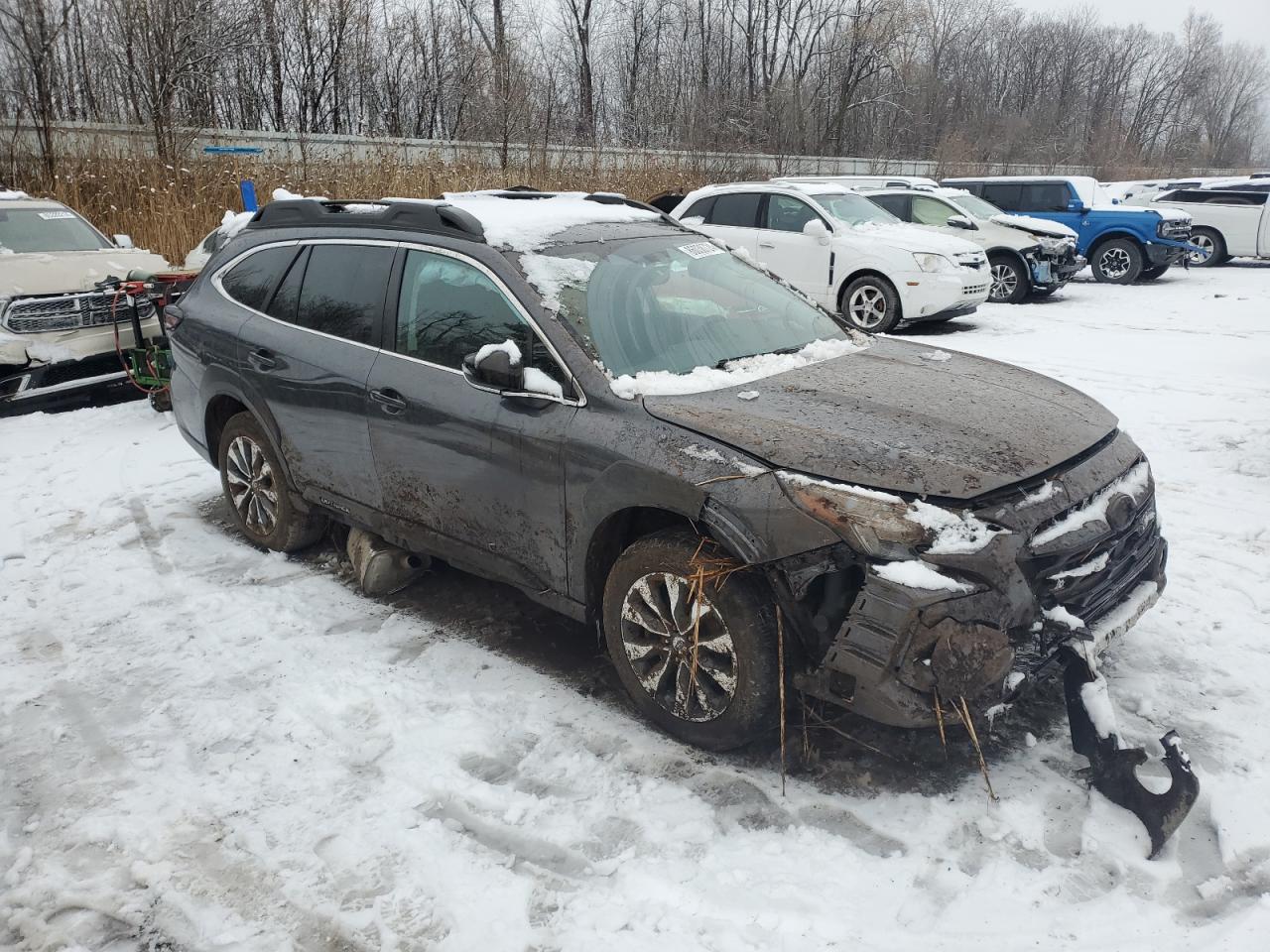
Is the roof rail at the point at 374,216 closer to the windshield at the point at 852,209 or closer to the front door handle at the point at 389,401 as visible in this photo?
the front door handle at the point at 389,401

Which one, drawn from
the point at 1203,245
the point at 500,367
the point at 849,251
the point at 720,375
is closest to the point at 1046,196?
the point at 1203,245

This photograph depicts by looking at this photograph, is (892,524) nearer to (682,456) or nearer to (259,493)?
(682,456)

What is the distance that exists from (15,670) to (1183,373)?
9336 mm

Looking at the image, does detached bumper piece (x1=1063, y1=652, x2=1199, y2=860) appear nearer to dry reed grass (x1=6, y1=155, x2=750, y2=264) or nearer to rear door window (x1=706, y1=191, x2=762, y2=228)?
rear door window (x1=706, y1=191, x2=762, y2=228)

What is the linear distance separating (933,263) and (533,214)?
27.3ft

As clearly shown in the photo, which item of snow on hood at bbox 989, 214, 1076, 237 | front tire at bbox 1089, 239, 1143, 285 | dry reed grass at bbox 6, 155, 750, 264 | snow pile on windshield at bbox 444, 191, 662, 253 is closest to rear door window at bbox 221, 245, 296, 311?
snow pile on windshield at bbox 444, 191, 662, 253

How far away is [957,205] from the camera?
14266 mm

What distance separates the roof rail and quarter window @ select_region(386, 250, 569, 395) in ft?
0.48

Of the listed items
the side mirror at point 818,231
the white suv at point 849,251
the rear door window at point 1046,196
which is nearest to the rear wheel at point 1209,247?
the rear door window at point 1046,196

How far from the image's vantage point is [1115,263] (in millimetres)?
16344

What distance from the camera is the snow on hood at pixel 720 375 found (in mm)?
3445

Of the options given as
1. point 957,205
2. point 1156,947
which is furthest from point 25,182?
point 1156,947

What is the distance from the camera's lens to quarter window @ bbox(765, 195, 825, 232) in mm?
12023

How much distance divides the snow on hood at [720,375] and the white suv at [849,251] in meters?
6.92
